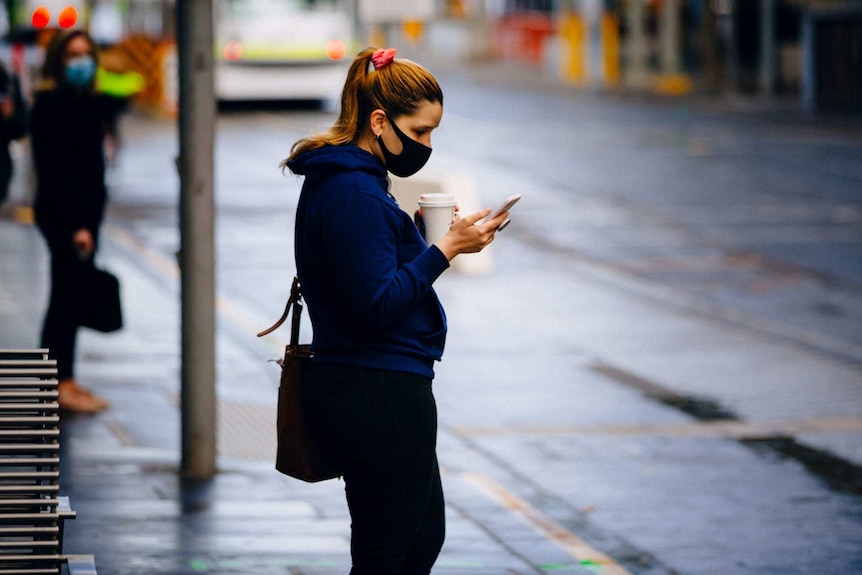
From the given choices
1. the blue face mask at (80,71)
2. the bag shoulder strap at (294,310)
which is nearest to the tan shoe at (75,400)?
the blue face mask at (80,71)

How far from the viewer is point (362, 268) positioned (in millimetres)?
3947

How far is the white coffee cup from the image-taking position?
13.6ft

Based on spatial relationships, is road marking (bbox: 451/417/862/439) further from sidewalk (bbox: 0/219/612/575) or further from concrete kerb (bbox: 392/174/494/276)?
concrete kerb (bbox: 392/174/494/276)

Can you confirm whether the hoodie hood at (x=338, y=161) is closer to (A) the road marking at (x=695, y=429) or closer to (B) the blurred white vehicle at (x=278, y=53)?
(A) the road marking at (x=695, y=429)

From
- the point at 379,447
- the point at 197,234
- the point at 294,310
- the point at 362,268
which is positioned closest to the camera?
the point at 362,268

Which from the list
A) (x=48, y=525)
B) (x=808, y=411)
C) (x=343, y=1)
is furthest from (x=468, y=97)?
(x=48, y=525)

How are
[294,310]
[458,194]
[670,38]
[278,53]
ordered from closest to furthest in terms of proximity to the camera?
[294,310] < [458,194] < [278,53] < [670,38]

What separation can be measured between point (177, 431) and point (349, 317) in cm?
430

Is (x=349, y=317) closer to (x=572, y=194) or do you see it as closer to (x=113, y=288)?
(x=113, y=288)

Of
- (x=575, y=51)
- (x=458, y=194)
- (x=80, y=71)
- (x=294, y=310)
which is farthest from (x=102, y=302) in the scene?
(x=575, y=51)

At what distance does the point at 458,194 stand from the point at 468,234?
406 inches

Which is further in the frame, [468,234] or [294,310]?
[294,310]

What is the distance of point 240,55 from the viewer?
30.5 meters

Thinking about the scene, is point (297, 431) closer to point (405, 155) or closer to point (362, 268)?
point (362, 268)
